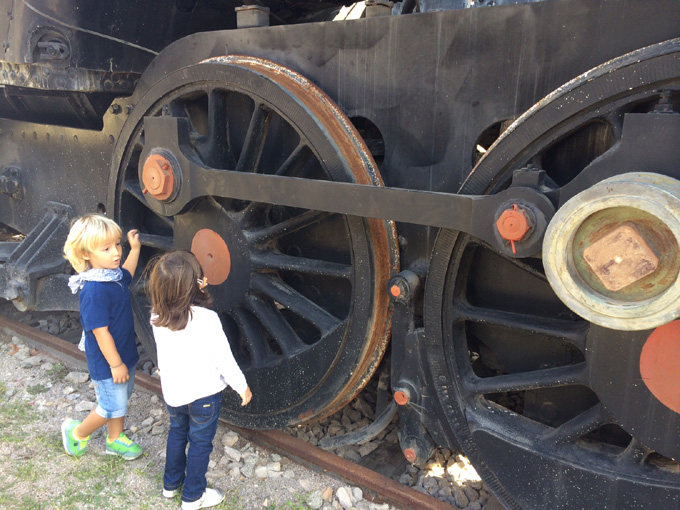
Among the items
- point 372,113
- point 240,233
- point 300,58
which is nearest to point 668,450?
point 372,113

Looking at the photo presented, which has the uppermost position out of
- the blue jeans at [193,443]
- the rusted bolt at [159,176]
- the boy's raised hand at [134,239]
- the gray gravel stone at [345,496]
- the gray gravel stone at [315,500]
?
the rusted bolt at [159,176]

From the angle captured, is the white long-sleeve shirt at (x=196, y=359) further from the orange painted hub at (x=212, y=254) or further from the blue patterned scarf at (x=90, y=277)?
the blue patterned scarf at (x=90, y=277)

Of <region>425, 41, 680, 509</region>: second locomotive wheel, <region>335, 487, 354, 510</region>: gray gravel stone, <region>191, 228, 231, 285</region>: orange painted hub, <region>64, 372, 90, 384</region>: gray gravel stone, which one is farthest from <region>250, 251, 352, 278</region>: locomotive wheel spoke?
<region>64, 372, 90, 384</region>: gray gravel stone

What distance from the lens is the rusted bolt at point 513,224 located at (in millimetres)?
1571

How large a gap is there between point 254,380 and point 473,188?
1.26 m

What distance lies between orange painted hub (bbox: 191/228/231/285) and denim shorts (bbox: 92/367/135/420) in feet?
2.05

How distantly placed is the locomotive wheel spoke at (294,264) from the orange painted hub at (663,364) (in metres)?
1.03

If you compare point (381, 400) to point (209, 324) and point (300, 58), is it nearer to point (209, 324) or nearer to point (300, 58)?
point (209, 324)

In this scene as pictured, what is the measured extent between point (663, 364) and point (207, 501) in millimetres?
1688

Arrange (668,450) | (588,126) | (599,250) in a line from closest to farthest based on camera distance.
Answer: (599,250) → (668,450) → (588,126)

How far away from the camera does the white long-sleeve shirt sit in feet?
7.18

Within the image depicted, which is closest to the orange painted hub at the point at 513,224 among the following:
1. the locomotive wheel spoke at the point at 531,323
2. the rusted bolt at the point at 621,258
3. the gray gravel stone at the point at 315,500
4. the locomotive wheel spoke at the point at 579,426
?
the rusted bolt at the point at 621,258

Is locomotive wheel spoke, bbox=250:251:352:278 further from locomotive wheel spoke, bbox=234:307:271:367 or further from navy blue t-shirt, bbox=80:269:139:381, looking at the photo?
navy blue t-shirt, bbox=80:269:139:381

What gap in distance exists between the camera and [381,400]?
2.44 meters
